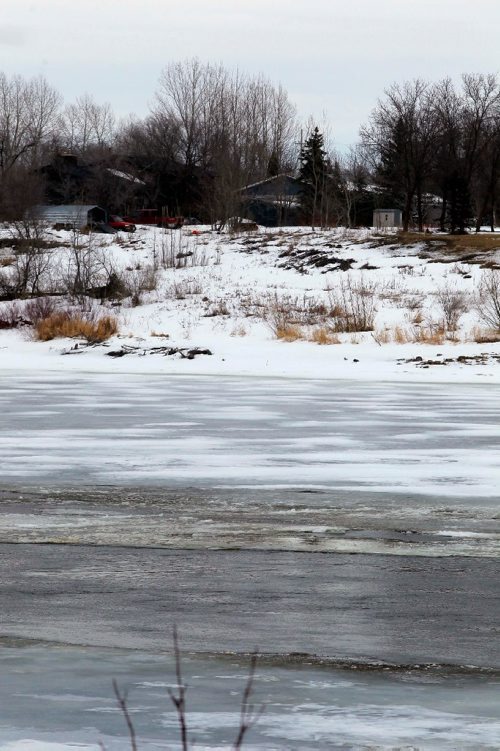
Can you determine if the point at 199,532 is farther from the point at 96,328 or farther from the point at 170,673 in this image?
the point at 96,328

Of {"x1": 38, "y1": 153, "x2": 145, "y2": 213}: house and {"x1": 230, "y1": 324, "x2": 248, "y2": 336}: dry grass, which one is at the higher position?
{"x1": 38, "y1": 153, "x2": 145, "y2": 213}: house

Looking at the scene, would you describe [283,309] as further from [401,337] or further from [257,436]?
[257,436]

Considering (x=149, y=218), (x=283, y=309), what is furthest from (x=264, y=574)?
(x=149, y=218)

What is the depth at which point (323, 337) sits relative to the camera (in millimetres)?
29109

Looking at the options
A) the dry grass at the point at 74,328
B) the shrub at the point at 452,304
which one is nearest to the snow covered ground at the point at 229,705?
the dry grass at the point at 74,328

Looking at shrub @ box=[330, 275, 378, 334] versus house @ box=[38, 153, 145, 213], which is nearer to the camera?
shrub @ box=[330, 275, 378, 334]

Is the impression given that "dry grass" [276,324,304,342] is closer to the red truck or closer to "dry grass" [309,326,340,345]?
"dry grass" [309,326,340,345]

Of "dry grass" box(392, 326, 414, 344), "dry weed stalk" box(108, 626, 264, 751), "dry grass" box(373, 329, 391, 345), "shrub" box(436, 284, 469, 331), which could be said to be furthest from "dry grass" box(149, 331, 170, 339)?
"dry weed stalk" box(108, 626, 264, 751)

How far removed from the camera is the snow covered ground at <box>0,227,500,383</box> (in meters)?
26.0

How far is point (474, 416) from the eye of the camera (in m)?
16.1

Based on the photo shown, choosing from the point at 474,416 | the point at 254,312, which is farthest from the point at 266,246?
the point at 474,416

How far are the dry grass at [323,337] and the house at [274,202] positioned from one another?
1965 inches

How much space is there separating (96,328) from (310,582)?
25125 millimetres

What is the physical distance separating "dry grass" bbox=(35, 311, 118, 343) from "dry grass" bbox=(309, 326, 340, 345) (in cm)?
520
